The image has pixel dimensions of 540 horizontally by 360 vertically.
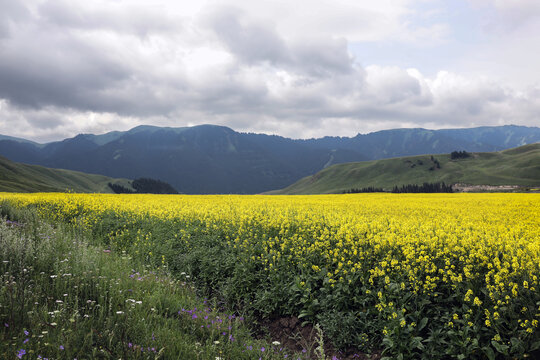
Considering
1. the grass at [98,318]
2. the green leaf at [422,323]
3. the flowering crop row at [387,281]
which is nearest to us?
the grass at [98,318]

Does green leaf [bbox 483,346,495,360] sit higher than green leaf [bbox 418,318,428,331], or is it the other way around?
green leaf [bbox 418,318,428,331]

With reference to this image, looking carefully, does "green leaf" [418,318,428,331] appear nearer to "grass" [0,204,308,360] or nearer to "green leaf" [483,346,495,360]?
"green leaf" [483,346,495,360]

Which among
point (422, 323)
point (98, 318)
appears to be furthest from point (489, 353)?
point (98, 318)

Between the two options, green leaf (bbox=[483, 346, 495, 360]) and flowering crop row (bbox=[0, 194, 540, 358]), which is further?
flowering crop row (bbox=[0, 194, 540, 358])

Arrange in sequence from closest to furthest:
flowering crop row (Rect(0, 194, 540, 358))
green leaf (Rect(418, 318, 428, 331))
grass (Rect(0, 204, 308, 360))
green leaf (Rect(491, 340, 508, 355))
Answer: grass (Rect(0, 204, 308, 360))
green leaf (Rect(491, 340, 508, 355))
flowering crop row (Rect(0, 194, 540, 358))
green leaf (Rect(418, 318, 428, 331))

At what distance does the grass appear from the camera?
443cm

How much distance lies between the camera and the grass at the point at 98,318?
4426 millimetres

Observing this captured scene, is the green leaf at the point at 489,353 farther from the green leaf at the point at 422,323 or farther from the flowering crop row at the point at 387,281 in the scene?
the green leaf at the point at 422,323

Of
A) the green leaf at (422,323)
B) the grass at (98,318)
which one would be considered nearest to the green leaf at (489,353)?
the green leaf at (422,323)

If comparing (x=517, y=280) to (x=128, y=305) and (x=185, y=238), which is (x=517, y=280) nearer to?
(x=128, y=305)

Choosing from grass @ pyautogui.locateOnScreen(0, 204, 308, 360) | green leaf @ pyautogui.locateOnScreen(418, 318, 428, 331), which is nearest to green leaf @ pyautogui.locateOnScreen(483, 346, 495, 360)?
green leaf @ pyautogui.locateOnScreen(418, 318, 428, 331)

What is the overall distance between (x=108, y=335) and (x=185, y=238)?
6593 millimetres

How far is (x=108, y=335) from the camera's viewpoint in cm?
476

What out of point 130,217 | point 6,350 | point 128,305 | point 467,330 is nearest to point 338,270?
point 467,330
